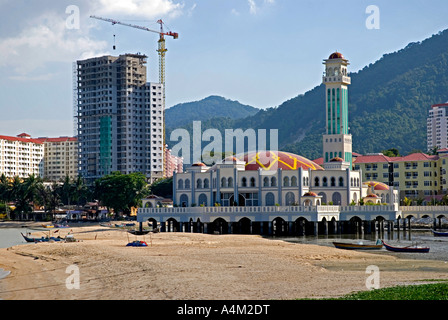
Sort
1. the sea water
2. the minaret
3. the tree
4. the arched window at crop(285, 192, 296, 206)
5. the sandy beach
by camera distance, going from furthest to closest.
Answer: the tree → the minaret → the arched window at crop(285, 192, 296, 206) → the sea water → the sandy beach

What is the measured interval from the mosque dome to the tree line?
43586 millimetres

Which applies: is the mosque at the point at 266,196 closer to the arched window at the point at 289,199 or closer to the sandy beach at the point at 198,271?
the arched window at the point at 289,199

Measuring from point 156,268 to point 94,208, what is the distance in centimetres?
12944

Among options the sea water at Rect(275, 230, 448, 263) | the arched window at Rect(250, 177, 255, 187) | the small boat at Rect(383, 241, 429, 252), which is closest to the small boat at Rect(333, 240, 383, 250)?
the sea water at Rect(275, 230, 448, 263)

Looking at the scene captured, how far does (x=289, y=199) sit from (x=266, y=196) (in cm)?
323

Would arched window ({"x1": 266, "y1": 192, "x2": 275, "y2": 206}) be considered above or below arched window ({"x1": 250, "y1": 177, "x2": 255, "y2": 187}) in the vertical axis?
below

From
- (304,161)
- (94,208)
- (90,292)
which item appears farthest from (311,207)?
(94,208)

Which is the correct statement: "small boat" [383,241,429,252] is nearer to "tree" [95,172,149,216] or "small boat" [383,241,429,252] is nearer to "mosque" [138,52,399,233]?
"mosque" [138,52,399,233]

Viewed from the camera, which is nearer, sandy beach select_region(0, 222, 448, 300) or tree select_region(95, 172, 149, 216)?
sandy beach select_region(0, 222, 448, 300)

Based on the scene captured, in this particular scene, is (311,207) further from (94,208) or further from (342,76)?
(94,208)

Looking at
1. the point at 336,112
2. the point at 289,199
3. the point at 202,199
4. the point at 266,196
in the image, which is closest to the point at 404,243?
the point at 289,199

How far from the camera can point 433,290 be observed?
3328 centimetres

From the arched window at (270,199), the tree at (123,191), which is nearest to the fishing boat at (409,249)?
the arched window at (270,199)

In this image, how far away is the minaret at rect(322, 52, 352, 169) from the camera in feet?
413
